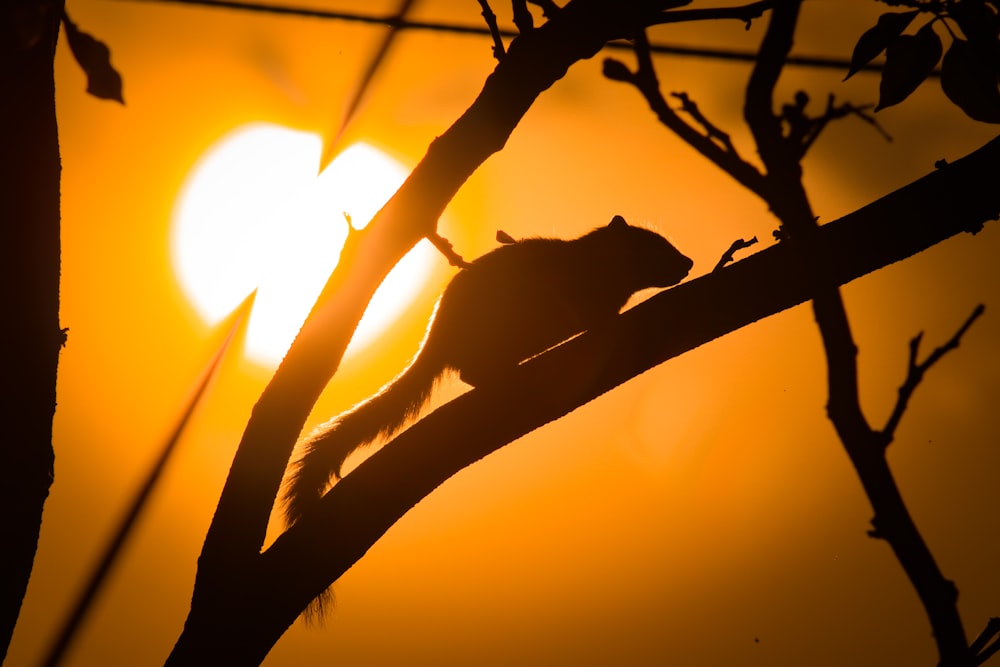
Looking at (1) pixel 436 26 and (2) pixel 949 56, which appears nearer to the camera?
(2) pixel 949 56

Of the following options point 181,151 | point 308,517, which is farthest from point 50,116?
point 181,151

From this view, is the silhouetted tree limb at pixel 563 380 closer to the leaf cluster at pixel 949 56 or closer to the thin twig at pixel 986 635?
the leaf cluster at pixel 949 56

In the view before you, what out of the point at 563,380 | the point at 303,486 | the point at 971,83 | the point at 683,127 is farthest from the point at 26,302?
the point at 971,83

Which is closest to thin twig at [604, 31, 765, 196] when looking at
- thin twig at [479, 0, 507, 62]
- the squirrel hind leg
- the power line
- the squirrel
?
the power line

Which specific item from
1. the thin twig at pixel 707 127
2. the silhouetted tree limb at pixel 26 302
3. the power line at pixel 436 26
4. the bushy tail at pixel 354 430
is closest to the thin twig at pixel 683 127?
the thin twig at pixel 707 127

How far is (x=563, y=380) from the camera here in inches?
63.0

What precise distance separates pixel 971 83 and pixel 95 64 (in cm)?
139

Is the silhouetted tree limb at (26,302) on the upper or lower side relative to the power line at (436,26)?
lower

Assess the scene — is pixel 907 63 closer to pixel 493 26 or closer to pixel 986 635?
pixel 493 26

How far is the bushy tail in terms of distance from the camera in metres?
2.05

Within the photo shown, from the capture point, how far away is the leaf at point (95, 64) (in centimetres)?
107

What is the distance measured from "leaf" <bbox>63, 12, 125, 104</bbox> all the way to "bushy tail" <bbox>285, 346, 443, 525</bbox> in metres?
1.17

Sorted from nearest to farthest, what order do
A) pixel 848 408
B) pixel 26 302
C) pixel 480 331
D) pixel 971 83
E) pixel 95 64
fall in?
pixel 95 64 → pixel 971 83 → pixel 26 302 → pixel 848 408 → pixel 480 331

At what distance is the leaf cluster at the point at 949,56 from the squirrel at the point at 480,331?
0.94 m
